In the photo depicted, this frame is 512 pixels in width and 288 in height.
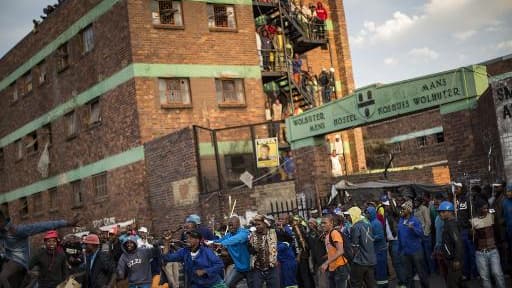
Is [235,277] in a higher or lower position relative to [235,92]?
lower

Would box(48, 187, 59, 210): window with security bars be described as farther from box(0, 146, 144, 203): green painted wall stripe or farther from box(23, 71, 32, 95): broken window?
box(23, 71, 32, 95): broken window

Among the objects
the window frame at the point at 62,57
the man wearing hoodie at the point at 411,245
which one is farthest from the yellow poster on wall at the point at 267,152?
the window frame at the point at 62,57

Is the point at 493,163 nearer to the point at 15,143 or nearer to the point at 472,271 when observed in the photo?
the point at 472,271

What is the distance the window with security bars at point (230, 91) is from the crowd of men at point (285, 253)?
41.4ft

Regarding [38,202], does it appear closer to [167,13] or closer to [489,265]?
[167,13]

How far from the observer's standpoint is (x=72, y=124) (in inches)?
1079

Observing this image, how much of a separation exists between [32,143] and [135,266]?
22.8m

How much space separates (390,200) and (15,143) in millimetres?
25214

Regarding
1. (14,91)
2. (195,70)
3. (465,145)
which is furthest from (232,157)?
(14,91)

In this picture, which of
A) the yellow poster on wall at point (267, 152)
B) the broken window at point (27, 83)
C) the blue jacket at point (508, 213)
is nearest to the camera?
the blue jacket at point (508, 213)

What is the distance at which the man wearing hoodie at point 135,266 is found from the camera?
10.1 meters

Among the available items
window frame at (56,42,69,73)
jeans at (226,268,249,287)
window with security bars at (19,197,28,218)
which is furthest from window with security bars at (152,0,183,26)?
window with security bars at (19,197,28,218)

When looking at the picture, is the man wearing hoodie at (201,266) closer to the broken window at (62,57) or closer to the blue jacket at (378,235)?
the blue jacket at (378,235)

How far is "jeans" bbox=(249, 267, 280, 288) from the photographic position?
1066 cm
